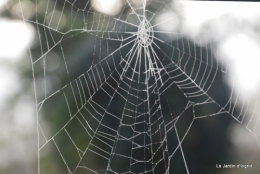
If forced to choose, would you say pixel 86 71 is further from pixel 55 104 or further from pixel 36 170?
pixel 36 170

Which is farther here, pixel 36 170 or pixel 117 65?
pixel 117 65

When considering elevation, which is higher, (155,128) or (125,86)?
(125,86)

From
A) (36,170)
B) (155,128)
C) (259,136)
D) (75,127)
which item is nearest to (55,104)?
(75,127)

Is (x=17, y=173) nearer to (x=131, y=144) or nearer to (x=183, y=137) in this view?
(x=131, y=144)

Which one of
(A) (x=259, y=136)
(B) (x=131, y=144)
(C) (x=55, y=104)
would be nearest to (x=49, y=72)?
(C) (x=55, y=104)

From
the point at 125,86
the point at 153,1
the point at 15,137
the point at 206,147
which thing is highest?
the point at 153,1

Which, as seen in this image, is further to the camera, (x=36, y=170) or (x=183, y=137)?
(x=183, y=137)
